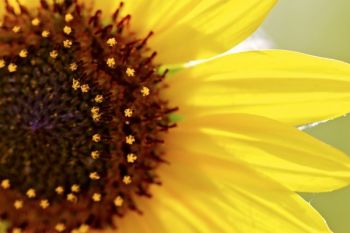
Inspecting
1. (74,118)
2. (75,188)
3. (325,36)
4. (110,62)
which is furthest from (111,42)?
(325,36)

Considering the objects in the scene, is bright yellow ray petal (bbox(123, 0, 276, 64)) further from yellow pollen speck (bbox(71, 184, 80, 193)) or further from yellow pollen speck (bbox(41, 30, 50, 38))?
yellow pollen speck (bbox(71, 184, 80, 193))

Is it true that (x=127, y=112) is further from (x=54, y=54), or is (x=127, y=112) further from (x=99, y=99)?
(x=54, y=54)

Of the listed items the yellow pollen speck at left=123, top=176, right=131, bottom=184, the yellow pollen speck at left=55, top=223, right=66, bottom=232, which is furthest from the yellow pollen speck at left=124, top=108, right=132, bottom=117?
the yellow pollen speck at left=55, top=223, right=66, bottom=232

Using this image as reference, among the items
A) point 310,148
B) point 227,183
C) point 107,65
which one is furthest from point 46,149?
point 310,148

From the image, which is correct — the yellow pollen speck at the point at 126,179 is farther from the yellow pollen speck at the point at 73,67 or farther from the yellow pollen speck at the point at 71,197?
the yellow pollen speck at the point at 73,67

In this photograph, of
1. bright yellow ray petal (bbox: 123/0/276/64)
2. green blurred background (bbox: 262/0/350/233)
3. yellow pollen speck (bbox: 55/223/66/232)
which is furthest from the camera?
green blurred background (bbox: 262/0/350/233)


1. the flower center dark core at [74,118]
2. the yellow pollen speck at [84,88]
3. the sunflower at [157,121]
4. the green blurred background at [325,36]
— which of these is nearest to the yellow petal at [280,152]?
the sunflower at [157,121]
